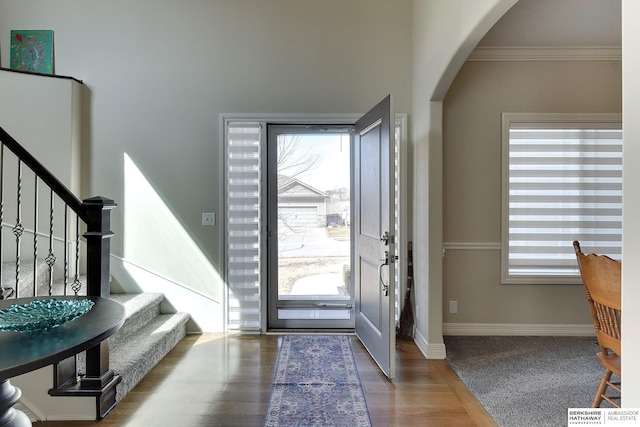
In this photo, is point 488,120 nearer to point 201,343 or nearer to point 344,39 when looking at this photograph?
point 344,39

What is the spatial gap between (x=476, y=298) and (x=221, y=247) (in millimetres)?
2565

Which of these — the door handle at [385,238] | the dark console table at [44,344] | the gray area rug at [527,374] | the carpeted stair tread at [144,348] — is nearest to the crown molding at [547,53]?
the door handle at [385,238]

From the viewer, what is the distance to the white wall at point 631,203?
3.67ft

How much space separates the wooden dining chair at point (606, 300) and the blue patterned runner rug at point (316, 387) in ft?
4.54

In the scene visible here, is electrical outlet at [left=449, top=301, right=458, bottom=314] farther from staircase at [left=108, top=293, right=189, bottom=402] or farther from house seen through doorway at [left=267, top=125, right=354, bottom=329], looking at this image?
staircase at [left=108, top=293, right=189, bottom=402]

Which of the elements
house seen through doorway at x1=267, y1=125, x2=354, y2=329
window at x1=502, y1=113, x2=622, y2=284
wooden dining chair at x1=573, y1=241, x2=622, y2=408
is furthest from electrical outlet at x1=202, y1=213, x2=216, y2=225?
wooden dining chair at x1=573, y1=241, x2=622, y2=408

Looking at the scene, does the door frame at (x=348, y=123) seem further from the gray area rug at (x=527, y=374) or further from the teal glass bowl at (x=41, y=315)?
the teal glass bowl at (x=41, y=315)

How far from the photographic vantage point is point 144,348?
2.71 metres

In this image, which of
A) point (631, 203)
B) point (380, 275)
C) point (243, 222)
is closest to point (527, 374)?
point (380, 275)

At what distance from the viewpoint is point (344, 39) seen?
3527 millimetres

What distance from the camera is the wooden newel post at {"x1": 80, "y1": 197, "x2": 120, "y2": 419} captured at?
7.03 feet

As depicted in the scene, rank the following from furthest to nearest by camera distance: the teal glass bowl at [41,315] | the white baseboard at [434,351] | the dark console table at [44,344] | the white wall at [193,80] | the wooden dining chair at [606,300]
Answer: the white wall at [193,80], the white baseboard at [434,351], the wooden dining chair at [606,300], the teal glass bowl at [41,315], the dark console table at [44,344]

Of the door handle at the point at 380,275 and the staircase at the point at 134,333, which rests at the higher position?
the door handle at the point at 380,275

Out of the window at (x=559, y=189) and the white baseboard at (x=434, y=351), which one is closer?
the white baseboard at (x=434, y=351)
